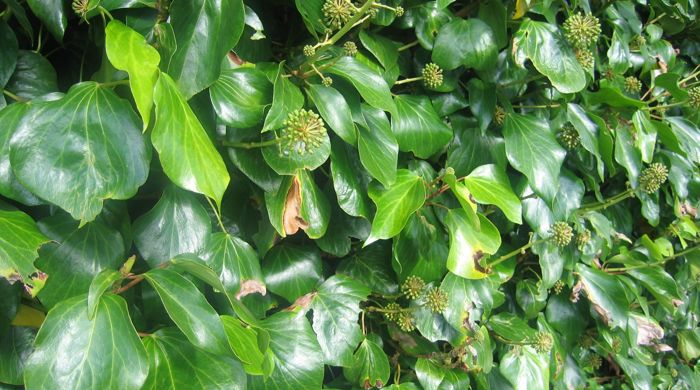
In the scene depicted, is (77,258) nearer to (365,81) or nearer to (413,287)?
(365,81)

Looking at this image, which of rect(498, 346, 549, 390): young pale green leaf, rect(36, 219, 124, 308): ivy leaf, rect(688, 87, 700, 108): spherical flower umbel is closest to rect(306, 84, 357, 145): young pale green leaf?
rect(36, 219, 124, 308): ivy leaf

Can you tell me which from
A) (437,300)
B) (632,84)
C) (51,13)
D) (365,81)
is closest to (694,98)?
(632,84)

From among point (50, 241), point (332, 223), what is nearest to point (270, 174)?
point (332, 223)

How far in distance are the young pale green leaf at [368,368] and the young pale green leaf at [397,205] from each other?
0.81 ft

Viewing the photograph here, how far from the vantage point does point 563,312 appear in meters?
1.45

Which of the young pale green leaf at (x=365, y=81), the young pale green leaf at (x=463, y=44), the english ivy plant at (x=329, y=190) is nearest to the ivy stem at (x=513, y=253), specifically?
the english ivy plant at (x=329, y=190)

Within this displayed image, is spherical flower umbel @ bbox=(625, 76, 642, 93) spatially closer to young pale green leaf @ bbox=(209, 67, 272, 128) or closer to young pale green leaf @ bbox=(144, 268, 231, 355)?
young pale green leaf @ bbox=(209, 67, 272, 128)

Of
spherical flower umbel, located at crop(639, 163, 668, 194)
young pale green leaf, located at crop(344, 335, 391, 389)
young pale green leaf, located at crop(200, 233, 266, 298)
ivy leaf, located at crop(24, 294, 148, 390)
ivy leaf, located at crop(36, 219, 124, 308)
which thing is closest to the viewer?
ivy leaf, located at crop(24, 294, 148, 390)

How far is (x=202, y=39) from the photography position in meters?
0.70

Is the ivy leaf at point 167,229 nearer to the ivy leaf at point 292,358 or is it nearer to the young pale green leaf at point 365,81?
the ivy leaf at point 292,358

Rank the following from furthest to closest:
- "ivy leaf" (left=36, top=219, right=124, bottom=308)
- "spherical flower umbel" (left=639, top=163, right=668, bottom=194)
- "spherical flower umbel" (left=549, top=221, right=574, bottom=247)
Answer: "spherical flower umbel" (left=639, top=163, right=668, bottom=194)
"spherical flower umbel" (left=549, top=221, right=574, bottom=247)
"ivy leaf" (left=36, top=219, right=124, bottom=308)

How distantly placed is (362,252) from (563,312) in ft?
2.17

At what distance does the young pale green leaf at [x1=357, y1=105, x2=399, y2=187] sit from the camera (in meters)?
0.89

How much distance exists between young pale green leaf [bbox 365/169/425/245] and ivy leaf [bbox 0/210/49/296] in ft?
1.55
